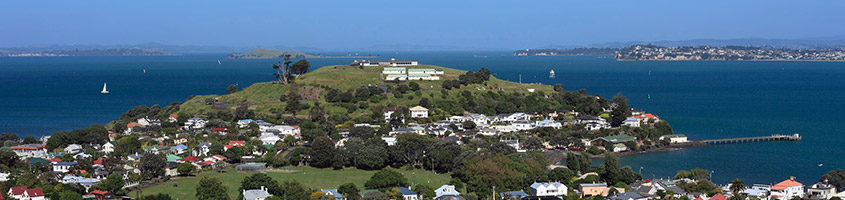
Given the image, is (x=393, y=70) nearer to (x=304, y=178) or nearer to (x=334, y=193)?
(x=304, y=178)

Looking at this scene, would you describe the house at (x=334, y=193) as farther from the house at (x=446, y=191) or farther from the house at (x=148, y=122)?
the house at (x=148, y=122)

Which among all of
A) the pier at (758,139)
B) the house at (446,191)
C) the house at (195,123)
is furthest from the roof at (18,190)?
the pier at (758,139)

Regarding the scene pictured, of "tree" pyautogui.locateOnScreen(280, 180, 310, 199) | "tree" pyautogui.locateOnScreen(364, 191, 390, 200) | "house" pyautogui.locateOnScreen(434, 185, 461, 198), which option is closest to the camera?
"tree" pyautogui.locateOnScreen(364, 191, 390, 200)

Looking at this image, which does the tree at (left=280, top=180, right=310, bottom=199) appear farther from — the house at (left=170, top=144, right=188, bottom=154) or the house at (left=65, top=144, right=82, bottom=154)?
the house at (left=65, top=144, right=82, bottom=154)

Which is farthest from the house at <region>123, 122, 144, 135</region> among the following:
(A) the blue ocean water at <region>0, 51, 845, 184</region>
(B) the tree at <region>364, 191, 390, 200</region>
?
(B) the tree at <region>364, 191, 390, 200</region>

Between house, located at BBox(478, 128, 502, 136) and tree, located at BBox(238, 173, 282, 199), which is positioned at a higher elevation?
tree, located at BBox(238, 173, 282, 199)

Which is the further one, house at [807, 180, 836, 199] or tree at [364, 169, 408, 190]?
tree at [364, 169, 408, 190]

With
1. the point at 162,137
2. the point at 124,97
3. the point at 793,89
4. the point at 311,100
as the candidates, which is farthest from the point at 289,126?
the point at 793,89
